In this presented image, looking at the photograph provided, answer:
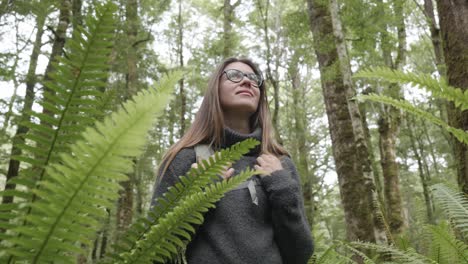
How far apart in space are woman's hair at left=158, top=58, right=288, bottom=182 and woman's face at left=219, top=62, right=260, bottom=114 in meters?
0.05

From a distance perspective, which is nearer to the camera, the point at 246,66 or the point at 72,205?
the point at 72,205

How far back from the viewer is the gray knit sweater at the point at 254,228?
1.62 m

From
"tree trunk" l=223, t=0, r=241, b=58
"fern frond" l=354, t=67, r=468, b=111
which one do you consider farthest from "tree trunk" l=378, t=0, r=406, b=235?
"fern frond" l=354, t=67, r=468, b=111

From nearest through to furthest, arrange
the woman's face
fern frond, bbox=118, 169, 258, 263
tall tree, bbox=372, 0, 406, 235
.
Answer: fern frond, bbox=118, 169, 258, 263, the woman's face, tall tree, bbox=372, 0, 406, 235

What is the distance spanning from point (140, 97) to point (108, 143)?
0.22 ft

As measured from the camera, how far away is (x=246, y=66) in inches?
93.4

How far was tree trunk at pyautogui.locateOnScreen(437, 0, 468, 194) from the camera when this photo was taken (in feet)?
8.11

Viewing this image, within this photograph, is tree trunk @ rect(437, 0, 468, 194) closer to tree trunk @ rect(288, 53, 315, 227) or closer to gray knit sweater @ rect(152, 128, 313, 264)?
gray knit sweater @ rect(152, 128, 313, 264)

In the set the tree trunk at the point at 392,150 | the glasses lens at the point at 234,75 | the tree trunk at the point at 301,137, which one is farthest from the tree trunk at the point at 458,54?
the tree trunk at the point at 301,137

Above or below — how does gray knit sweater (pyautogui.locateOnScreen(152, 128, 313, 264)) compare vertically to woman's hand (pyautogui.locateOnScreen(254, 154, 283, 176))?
below

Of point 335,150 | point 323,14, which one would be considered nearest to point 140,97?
point 335,150

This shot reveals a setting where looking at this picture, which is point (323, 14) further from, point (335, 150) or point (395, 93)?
point (395, 93)

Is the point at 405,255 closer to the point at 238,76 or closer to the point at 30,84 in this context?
the point at 238,76

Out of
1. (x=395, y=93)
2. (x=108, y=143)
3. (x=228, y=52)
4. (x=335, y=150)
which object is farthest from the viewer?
(x=228, y=52)
